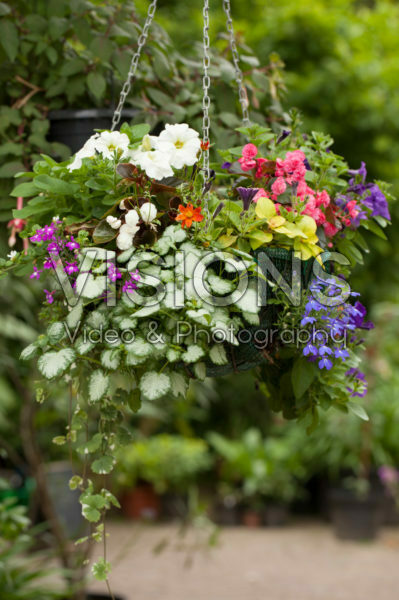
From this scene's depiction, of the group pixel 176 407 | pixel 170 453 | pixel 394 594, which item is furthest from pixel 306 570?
pixel 176 407

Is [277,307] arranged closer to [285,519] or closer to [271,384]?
[271,384]

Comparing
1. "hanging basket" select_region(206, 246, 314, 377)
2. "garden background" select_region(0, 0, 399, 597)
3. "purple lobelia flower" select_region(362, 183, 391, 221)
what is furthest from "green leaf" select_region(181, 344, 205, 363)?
"garden background" select_region(0, 0, 399, 597)

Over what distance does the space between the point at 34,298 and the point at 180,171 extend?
7.89 feet

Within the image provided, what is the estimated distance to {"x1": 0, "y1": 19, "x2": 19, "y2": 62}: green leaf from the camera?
5.50ft

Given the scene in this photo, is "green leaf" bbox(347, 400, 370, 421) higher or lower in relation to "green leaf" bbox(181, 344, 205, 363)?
lower

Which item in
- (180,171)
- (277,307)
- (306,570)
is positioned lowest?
(306,570)

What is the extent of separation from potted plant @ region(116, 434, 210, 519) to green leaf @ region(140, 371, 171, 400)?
11.9 feet

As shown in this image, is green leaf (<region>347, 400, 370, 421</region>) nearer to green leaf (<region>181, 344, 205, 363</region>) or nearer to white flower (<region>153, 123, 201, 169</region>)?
green leaf (<region>181, 344, 205, 363</region>)

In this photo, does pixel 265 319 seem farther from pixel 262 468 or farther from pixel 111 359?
pixel 262 468

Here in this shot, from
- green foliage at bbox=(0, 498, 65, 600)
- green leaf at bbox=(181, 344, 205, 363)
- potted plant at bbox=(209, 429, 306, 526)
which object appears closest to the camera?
green leaf at bbox=(181, 344, 205, 363)

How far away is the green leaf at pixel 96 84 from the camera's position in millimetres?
1677

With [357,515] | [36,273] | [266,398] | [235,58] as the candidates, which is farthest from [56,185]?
[357,515]

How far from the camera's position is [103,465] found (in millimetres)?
1280

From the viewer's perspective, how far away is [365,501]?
424 cm
